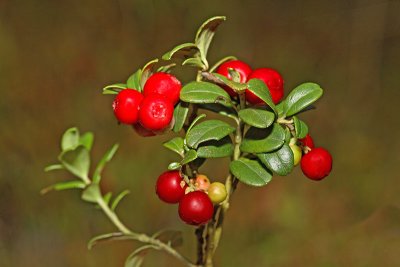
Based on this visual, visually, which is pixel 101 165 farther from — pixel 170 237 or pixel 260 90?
pixel 260 90

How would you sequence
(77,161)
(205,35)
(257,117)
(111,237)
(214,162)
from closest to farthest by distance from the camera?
(257,117) < (205,35) < (111,237) < (77,161) < (214,162)

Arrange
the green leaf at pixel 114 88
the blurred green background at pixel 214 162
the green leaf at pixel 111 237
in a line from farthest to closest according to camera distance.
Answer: the blurred green background at pixel 214 162
the green leaf at pixel 111 237
the green leaf at pixel 114 88

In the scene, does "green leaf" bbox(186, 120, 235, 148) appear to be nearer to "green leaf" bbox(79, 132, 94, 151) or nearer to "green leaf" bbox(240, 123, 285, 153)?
"green leaf" bbox(240, 123, 285, 153)

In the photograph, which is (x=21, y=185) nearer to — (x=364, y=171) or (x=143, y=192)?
(x=143, y=192)

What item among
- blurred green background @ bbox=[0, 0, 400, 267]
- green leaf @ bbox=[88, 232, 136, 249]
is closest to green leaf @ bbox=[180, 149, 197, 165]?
green leaf @ bbox=[88, 232, 136, 249]

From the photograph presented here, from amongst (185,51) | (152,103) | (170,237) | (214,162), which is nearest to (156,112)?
(152,103)

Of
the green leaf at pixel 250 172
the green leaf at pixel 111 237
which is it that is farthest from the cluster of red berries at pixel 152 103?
the green leaf at pixel 111 237

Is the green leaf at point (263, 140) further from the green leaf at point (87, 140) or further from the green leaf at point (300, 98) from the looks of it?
the green leaf at point (87, 140)

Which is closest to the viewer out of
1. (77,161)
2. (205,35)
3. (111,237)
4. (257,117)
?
(257,117)
